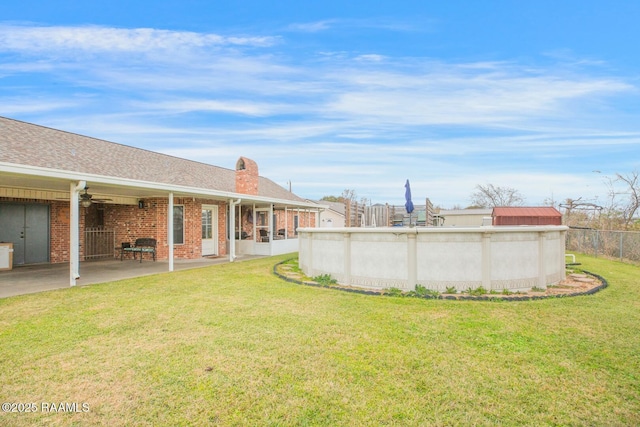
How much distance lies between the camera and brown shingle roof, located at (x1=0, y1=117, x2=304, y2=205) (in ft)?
28.7

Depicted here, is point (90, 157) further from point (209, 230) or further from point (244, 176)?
point (244, 176)

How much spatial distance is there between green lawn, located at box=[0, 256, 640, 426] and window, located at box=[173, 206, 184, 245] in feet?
23.4

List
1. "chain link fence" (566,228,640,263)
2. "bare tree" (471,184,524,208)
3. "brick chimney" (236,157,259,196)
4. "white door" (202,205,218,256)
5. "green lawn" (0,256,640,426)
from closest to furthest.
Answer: "green lawn" (0,256,640,426) < "chain link fence" (566,228,640,263) < "white door" (202,205,218,256) < "brick chimney" (236,157,259,196) < "bare tree" (471,184,524,208)

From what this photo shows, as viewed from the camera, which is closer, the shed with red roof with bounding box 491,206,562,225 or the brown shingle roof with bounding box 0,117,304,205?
the brown shingle roof with bounding box 0,117,304,205

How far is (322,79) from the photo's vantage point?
42.4 feet

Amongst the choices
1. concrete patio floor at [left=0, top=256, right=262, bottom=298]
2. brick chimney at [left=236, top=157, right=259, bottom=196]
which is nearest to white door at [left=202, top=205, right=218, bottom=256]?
concrete patio floor at [left=0, top=256, right=262, bottom=298]

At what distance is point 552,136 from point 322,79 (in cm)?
1157

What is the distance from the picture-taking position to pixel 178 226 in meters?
13.6

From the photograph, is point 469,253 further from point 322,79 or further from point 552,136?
point 552,136

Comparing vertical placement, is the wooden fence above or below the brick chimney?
below

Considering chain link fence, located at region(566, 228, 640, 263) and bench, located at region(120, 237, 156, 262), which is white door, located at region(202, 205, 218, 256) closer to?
bench, located at region(120, 237, 156, 262)

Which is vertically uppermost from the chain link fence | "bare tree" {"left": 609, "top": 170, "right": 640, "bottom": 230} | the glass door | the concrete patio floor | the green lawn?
"bare tree" {"left": 609, "top": 170, "right": 640, "bottom": 230}

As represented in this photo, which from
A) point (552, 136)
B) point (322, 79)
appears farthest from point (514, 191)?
point (322, 79)

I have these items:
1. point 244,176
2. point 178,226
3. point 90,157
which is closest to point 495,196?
point 244,176
